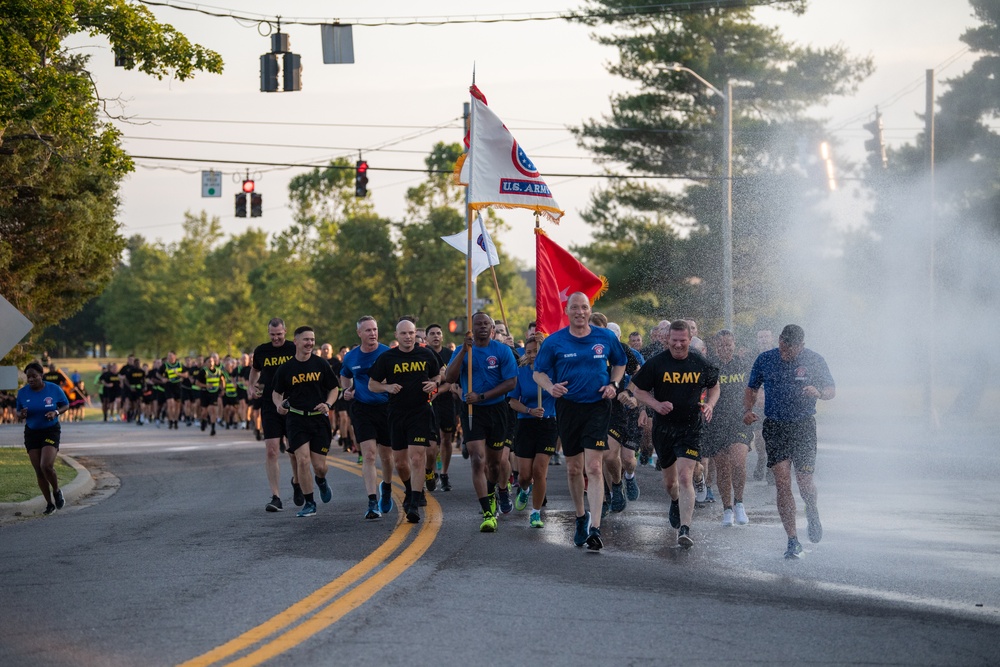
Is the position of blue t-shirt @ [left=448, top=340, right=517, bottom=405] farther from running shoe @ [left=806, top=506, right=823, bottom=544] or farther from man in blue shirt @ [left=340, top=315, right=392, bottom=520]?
running shoe @ [left=806, top=506, right=823, bottom=544]

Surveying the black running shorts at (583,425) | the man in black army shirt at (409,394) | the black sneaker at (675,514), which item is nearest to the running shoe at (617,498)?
the black sneaker at (675,514)

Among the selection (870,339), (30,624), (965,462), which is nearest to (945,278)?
(870,339)

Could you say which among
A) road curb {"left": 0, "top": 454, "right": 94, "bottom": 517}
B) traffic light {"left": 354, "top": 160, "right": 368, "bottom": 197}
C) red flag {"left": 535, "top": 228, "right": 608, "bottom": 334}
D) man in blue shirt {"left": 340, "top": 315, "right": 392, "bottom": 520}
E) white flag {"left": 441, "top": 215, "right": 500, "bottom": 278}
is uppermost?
traffic light {"left": 354, "top": 160, "right": 368, "bottom": 197}

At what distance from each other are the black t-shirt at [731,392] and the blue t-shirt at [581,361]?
7.15 ft

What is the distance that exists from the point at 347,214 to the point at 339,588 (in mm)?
62031

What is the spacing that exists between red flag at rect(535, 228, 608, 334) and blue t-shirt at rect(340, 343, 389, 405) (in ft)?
7.70

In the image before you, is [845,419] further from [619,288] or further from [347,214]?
[347,214]

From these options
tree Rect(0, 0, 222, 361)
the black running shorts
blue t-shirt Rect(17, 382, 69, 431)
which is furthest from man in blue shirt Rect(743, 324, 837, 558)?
tree Rect(0, 0, 222, 361)

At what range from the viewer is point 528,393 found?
40.0 ft

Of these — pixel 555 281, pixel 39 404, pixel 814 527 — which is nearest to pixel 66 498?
pixel 39 404

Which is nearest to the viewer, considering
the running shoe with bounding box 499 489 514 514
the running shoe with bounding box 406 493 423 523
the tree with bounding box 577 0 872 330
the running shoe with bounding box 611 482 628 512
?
the running shoe with bounding box 406 493 423 523

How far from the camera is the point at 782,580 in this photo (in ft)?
28.2

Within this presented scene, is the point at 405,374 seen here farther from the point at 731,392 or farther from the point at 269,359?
the point at 731,392

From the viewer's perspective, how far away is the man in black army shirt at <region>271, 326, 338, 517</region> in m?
13.0
